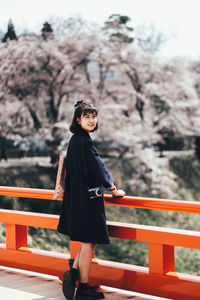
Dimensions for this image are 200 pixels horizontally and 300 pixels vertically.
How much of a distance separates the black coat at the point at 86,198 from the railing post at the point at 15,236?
84cm

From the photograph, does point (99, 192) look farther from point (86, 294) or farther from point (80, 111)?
point (86, 294)

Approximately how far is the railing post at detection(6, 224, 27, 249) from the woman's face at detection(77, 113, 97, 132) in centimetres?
110

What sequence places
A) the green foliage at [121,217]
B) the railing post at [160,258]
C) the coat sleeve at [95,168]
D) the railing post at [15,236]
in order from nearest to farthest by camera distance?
the coat sleeve at [95,168], the railing post at [160,258], the railing post at [15,236], the green foliage at [121,217]

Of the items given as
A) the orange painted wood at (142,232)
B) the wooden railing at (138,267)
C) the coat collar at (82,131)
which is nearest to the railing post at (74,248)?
the wooden railing at (138,267)

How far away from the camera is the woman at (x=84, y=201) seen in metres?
2.71

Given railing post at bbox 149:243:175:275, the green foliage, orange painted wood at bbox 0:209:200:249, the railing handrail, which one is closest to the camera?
the railing handrail

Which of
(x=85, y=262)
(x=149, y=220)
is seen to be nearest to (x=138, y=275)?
(x=85, y=262)

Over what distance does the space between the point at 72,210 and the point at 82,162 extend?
0.31m

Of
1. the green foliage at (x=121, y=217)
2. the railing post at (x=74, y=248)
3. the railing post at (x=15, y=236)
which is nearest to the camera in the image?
the railing post at (x=74, y=248)

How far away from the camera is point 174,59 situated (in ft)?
41.6

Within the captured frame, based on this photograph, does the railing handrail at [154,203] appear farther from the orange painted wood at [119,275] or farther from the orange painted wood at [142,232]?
the orange painted wood at [119,275]

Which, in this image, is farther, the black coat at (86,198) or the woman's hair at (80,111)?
the woman's hair at (80,111)

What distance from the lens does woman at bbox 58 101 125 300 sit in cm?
271

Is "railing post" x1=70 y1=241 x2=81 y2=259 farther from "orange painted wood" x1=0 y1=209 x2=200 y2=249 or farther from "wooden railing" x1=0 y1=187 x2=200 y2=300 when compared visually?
"orange painted wood" x1=0 y1=209 x2=200 y2=249
